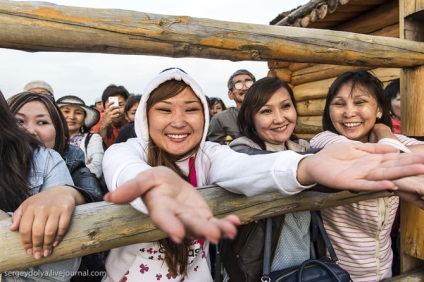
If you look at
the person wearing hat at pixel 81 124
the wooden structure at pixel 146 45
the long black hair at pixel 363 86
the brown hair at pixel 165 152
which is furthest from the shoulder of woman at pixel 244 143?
the person wearing hat at pixel 81 124

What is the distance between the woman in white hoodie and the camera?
0.73 m

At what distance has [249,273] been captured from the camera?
1.50 metres

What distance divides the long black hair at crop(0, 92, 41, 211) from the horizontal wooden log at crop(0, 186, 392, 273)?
0.87 ft

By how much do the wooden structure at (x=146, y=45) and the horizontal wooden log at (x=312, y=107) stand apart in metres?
3.60

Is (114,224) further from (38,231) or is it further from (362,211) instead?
(362,211)

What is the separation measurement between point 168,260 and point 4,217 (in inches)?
25.3

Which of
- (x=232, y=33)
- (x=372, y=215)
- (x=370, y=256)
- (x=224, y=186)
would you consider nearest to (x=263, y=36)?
(x=232, y=33)

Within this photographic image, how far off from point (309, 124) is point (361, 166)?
16.3 feet

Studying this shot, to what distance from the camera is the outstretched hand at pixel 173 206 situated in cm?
62

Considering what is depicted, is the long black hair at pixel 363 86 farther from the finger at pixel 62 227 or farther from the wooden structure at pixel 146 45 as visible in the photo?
the finger at pixel 62 227

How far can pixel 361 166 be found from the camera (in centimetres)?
98

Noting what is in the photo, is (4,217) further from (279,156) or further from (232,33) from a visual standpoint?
(232,33)

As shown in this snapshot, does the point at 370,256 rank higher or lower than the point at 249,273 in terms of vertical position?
lower

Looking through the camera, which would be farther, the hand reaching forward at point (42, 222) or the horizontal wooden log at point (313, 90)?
the horizontal wooden log at point (313, 90)
